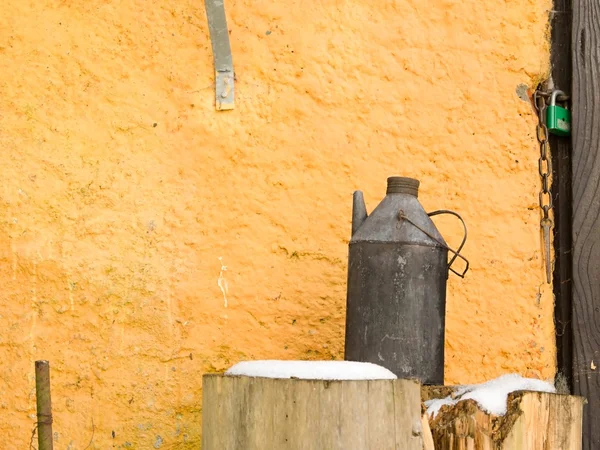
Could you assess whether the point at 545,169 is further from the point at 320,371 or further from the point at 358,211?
the point at 320,371

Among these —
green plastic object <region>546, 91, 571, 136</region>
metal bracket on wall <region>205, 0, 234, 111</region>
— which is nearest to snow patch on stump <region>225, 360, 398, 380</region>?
metal bracket on wall <region>205, 0, 234, 111</region>

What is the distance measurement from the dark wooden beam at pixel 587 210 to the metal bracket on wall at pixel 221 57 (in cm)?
92

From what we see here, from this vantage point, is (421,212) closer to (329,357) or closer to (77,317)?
(329,357)

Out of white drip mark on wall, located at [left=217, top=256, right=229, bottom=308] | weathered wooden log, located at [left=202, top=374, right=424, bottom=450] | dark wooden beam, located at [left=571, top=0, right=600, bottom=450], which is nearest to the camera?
weathered wooden log, located at [left=202, top=374, right=424, bottom=450]

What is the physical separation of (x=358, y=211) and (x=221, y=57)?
1.82 ft

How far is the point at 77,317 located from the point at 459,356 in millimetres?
961

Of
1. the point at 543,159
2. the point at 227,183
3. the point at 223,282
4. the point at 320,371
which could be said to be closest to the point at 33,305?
the point at 223,282

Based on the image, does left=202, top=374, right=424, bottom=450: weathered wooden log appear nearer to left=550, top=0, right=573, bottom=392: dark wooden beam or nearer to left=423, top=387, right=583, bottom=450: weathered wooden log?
left=423, top=387, right=583, bottom=450: weathered wooden log

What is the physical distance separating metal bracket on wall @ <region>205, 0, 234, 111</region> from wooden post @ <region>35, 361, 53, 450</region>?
3.27 ft

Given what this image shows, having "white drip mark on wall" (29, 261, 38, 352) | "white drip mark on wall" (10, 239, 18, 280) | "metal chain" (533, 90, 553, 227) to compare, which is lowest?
"white drip mark on wall" (29, 261, 38, 352)

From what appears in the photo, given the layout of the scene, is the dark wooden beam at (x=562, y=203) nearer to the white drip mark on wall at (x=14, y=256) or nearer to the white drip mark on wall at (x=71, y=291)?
the white drip mark on wall at (x=71, y=291)

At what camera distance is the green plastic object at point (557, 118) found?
289 cm

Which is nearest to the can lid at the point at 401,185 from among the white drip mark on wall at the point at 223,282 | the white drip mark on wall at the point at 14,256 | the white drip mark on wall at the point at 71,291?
the white drip mark on wall at the point at 223,282

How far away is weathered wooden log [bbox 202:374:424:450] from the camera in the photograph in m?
1.96
